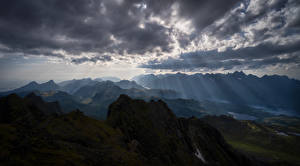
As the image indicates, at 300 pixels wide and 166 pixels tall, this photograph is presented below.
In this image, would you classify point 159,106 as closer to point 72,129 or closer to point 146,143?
point 146,143

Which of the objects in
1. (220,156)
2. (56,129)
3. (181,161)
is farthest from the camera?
(220,156)

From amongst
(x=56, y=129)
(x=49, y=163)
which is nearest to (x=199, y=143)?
(x=56, y=129)

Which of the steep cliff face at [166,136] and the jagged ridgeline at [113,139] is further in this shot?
the steep cliff face at [166,136]

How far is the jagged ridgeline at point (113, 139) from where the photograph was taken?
917 inches

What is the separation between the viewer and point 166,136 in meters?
83.4

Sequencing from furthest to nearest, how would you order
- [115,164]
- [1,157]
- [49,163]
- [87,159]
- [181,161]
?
[181,161]
[115,164]
[87,159]
[49,163]
[1,157]

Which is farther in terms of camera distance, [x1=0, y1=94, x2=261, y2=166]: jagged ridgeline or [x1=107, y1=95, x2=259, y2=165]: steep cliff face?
[x1=107, y1=95, x2=259, y2=165]: steep cliff face

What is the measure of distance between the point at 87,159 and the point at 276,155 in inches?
10452

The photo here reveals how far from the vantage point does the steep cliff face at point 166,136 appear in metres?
70.8

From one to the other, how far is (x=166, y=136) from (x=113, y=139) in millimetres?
40848

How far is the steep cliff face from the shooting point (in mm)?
70812

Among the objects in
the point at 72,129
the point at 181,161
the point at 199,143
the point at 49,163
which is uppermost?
the point at 49,163

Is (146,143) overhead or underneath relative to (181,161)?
overhead

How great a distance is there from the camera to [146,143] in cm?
7188
